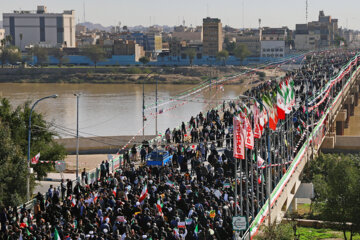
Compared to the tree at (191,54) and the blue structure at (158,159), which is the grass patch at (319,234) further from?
the tree at (191,54)

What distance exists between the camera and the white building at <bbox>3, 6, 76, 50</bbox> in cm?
15700

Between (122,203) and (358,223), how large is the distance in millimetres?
6819

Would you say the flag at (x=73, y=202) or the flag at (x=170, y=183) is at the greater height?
the flag at (x=170, y=183)

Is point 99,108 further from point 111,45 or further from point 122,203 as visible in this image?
point 111,45

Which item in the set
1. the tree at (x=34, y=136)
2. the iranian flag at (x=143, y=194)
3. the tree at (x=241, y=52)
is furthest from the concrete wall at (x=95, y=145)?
the tree at (x=241, y=52)

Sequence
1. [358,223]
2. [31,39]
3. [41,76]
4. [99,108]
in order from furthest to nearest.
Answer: [31,39] < [41,76] < [99,108] < [358,223]

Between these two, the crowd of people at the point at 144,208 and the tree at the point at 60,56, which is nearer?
the crowd of people at the point at 144,208

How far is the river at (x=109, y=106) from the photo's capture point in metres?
52.4

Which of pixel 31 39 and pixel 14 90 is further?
pixel 31 39

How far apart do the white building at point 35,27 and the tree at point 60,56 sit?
2621 centimetres

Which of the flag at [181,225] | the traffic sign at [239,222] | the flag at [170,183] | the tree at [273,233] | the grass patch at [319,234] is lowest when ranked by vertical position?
the grass patch at [319,234]

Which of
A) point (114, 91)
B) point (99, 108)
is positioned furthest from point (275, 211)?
point (114, 91)

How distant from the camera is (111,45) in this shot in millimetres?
133375

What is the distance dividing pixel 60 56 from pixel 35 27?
32587 mm
